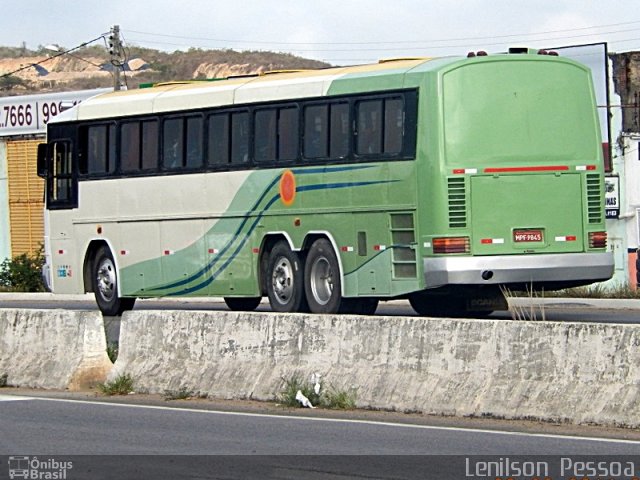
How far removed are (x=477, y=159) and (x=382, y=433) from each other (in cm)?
835

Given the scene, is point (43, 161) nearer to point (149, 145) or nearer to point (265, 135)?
point (149, 145)

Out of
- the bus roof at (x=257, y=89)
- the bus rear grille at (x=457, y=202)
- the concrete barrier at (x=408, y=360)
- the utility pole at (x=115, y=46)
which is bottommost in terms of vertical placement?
the concrete barrier at (x=408, y=360)

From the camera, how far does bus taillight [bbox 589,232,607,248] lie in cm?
2070

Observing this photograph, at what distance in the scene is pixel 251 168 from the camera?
75.5 feet

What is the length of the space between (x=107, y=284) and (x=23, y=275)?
1808 centimetres

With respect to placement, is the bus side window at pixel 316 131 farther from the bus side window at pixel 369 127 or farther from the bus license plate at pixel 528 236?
the bus license plate at pixel 528 236

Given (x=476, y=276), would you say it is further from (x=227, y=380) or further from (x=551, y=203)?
(x=227, y=380)

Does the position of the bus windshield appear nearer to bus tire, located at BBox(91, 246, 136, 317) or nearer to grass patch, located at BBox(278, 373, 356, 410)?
grass patch, located at BBox(278, 373, 356, 410)

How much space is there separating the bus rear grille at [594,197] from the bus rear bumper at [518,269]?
523mm

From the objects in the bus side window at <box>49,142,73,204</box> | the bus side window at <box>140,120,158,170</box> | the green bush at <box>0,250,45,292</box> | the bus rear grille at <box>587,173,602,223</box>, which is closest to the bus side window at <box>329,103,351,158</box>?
the bus rear grille at <box>587,173,602,223</box>

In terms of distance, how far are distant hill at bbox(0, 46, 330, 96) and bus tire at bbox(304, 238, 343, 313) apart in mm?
96478

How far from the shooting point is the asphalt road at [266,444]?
1055 cm

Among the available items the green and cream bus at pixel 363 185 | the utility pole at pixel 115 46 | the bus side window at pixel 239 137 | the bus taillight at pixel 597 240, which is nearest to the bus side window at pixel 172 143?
the green and cream bus at pixel 363 185

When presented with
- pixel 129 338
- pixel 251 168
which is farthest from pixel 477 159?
pixel 129 338
